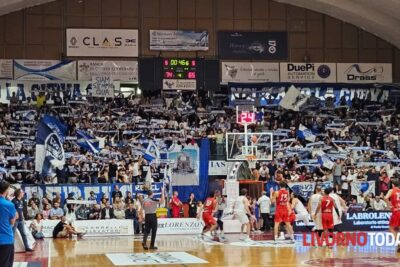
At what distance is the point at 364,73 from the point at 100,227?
64.6 feet

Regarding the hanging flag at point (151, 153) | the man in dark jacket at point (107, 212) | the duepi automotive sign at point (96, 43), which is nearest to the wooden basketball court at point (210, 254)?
the man in dark jacket at point (107, 212)

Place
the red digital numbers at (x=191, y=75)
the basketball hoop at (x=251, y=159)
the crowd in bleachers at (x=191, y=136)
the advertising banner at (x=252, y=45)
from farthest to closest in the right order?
the advertising banner at (x=252, y=45)
the red digital numbers at (x=191, y=75)
the crowd in bleachers at (x=191, y=136)
the basketball hoop at (x=251, y=159)

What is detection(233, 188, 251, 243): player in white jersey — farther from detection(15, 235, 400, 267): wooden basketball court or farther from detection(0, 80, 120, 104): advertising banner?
detection(0, 80, 120, 104): advertising banner

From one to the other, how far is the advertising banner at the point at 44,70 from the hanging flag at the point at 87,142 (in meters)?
4.70

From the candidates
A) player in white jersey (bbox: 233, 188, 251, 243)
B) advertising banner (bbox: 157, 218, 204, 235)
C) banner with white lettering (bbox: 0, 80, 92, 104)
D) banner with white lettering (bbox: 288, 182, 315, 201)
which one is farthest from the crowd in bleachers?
player in white jersey (bbox: 233, 188, 251, 243)

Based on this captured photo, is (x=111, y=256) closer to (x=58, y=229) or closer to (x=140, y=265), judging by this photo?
(x=140, y=265)

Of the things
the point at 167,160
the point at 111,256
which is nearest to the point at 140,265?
the point at 111,256

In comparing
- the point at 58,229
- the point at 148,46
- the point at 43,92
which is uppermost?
the point at 148,46

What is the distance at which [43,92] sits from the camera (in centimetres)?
3406

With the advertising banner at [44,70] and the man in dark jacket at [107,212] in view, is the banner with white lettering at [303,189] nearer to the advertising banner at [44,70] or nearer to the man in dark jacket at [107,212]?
the man in dark jacket at [107,212]

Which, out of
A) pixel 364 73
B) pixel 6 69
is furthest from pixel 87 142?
pixel 364 73

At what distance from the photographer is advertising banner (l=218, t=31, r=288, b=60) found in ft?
117

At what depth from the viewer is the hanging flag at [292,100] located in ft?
114

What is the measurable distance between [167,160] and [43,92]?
902 cm
